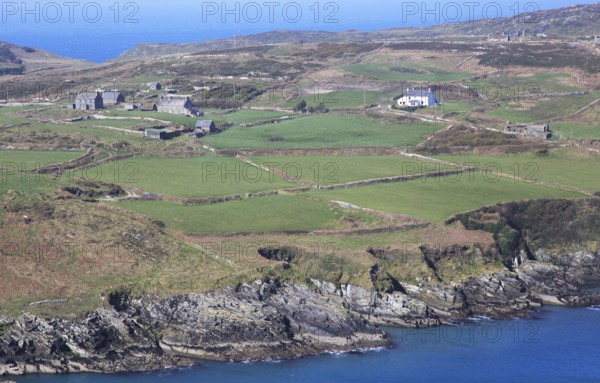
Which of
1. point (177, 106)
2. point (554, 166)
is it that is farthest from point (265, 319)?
point (177, 106)

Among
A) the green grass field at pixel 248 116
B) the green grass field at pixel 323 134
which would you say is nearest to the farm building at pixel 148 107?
the green grass field at pixel 248 116

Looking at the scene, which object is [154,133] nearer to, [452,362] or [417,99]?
[417,99]

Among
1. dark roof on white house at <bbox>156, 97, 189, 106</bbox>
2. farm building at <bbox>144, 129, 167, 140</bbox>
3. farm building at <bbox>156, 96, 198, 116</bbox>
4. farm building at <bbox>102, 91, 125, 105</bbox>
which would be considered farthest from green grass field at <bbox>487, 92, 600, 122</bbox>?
farm building at <bbox>102, 91, 125, 105</bbox>

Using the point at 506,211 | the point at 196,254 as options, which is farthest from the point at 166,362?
the point at 506,211

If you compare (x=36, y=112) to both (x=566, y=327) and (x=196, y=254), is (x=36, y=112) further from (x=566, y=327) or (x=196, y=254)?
(x=566, y=327)

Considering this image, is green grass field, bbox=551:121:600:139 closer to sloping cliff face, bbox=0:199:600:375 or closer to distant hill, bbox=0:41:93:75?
sloping cliff face, bbox=0:199:600:375

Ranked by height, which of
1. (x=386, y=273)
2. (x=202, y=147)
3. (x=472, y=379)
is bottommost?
(x=472, y=379)
